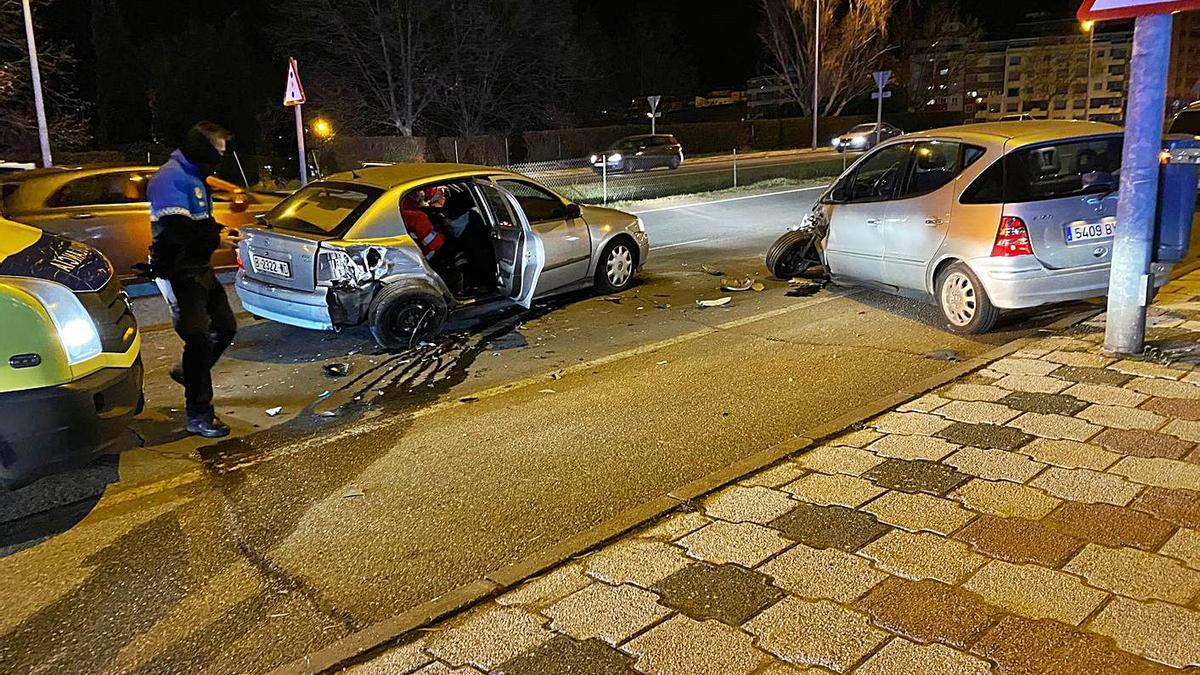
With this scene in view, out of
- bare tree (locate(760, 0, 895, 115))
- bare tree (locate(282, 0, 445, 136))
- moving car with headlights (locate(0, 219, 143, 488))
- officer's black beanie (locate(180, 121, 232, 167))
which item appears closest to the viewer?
moving car with headlights (locate(0, 219, 143, 488))

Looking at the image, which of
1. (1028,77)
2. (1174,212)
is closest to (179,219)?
(1174,212)

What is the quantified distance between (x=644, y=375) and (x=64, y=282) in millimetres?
3876

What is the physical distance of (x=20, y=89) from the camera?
2145 centimetres

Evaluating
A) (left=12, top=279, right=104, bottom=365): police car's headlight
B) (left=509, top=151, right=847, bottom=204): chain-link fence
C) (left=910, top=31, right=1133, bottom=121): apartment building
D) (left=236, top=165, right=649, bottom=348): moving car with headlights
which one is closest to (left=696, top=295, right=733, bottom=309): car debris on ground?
(left=236, top=165, right=649, bottom=348): moving car with headlights

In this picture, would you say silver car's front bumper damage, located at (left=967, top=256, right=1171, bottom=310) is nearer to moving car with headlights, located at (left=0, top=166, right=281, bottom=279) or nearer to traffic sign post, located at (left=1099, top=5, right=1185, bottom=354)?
traffic sign post, located at (left=1099, top=5, right=1185, bottom=354)

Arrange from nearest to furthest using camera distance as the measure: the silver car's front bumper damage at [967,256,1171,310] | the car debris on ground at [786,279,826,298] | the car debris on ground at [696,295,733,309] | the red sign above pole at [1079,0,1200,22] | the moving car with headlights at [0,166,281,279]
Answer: the red sign above pole at [1079,0,1200,22]
the silver car's front bumper damage at [967,256,1171,310]
the moving car with headlights at [0,166,281,279]
the car debris on ground at [696,295,733,309]
the car debris on ground at [786,279,826,298]

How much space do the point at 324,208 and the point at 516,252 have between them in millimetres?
1707

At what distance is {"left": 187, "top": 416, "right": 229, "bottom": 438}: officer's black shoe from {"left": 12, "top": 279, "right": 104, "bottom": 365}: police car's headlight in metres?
1.22

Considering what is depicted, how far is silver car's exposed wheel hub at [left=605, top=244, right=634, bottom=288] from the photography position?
32.7 feet

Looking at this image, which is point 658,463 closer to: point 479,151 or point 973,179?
point 973,179

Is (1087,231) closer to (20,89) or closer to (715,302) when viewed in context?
(715,302)

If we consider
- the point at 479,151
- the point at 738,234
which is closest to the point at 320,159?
the point at 479,151

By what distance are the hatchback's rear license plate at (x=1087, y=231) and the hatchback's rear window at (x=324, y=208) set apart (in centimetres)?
555

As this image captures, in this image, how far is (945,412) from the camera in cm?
570
